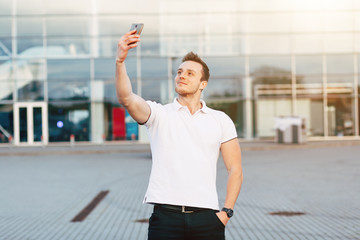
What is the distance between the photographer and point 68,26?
2928 centimetres

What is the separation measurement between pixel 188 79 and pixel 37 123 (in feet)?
87.7

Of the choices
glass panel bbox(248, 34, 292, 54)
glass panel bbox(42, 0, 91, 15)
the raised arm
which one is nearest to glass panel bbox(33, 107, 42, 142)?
glass panel bbox(42, 0, 91, 15)

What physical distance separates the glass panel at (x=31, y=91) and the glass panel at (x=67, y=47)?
178 cm

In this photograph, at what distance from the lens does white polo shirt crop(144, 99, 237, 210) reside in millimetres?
2965

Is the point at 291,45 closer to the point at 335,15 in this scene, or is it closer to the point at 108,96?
the point at 335,15

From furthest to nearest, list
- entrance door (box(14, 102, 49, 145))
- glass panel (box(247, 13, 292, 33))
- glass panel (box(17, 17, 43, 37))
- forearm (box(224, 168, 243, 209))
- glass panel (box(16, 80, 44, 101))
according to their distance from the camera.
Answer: glass panel (box(247, 13, 292, 33))
glass panel (box(17, 17, 43, 37))
glass panel (box(16, 80, 44, 101))
entrance door (box(14, 102, 49, 145))
forearm (box(224, 168, 243, 209))

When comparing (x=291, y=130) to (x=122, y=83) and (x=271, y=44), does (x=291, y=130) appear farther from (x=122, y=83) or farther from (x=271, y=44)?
(x=122, y=83)

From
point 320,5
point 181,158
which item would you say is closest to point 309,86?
point 320,5

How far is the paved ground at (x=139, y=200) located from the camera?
21.8 ft

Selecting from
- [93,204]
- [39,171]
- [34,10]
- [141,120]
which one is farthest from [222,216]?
[34,10]

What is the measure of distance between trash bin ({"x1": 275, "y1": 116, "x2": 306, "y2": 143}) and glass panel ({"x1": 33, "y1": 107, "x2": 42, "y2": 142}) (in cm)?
1266

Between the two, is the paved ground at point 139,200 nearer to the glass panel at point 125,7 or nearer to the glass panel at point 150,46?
the glass panel at point 150,46

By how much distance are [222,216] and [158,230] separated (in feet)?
1.37

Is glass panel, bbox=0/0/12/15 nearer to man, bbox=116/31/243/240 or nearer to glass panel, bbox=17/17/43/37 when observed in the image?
glass panel, bbox=17/17/43/37
